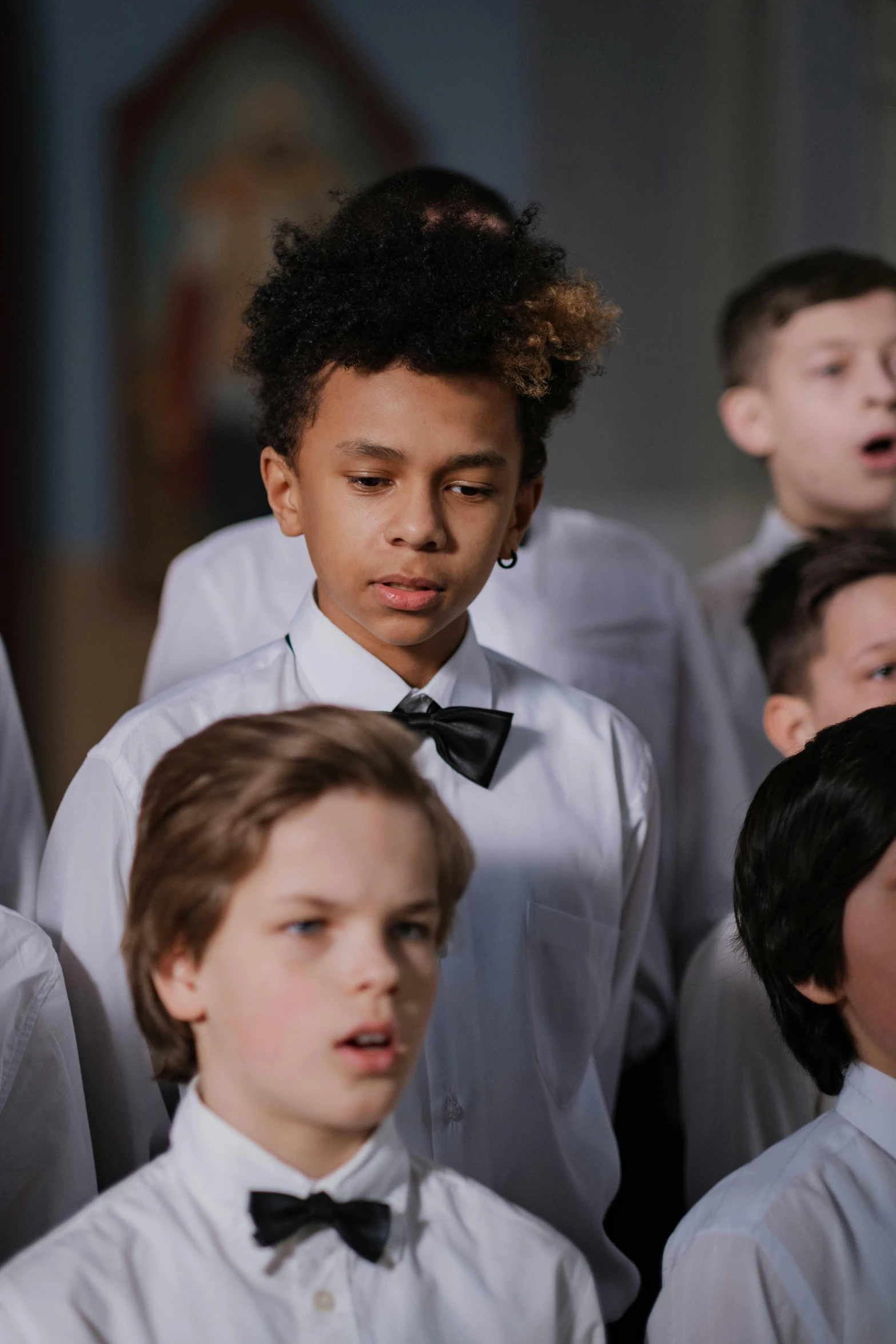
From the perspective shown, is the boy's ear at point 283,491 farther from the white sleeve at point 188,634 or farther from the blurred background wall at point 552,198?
the blurred background wall at point 552,198

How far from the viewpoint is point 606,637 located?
7.81 feet

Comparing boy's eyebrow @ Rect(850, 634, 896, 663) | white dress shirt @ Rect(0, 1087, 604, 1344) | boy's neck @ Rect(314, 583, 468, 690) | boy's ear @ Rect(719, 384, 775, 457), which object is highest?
boy's ear @ Rect(719, 384, 775, 457)

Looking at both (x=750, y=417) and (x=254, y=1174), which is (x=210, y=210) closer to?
(x=750, y=417)

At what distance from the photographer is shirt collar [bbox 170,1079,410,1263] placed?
1.16 metres

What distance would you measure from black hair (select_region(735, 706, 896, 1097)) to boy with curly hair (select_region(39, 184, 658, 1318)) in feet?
0.92

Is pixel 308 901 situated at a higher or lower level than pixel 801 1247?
higher

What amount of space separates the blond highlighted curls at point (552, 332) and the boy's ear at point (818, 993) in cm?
66

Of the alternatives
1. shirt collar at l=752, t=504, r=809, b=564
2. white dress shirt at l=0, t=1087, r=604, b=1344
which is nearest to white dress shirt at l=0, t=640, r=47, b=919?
white dress shirt at l=0, t=1087, r=604, b=1344

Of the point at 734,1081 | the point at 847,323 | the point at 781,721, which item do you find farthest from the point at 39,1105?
the point at 847,323

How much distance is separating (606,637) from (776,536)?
0.42m

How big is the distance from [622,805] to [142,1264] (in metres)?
0.82

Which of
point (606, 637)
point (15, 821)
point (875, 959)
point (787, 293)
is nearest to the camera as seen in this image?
point (875, 959)

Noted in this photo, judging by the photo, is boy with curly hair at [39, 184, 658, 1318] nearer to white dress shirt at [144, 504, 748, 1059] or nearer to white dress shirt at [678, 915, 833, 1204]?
white dress shirt at [678, 915, 833, 1204]

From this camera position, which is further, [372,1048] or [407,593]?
[407,593]
